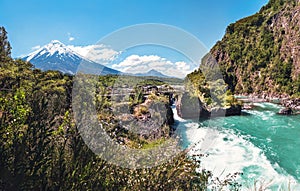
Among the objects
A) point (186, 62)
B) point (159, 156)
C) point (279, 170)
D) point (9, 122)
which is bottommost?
point (279, 170)

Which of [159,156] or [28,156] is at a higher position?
[28,156]

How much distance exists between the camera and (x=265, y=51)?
4372 cm

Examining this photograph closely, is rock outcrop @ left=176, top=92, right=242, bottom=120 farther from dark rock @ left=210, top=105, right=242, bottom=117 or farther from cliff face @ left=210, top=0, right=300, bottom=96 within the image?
cliff face @ left=210, top=0, right=300, bottom=96

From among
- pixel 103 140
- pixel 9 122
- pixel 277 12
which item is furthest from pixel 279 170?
pixel 277 12

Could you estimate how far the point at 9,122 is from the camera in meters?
2.61

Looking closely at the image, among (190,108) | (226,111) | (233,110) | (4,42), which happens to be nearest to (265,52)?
(233,110)

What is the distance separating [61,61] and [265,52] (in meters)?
34.6

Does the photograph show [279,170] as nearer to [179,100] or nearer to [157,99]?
→ [157,99]

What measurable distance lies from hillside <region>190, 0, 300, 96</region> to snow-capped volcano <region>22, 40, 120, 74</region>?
29.9 metres

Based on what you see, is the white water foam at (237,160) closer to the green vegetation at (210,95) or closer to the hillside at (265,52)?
the green vegetation at (210,95)

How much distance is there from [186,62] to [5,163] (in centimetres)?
334

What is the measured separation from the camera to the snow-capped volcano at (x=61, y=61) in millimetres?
4258

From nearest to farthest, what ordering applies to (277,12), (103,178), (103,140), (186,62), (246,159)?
(103,178) → (103,140) → (186,62) → (246,159) → (277,12)

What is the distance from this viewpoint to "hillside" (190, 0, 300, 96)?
1500 inches
